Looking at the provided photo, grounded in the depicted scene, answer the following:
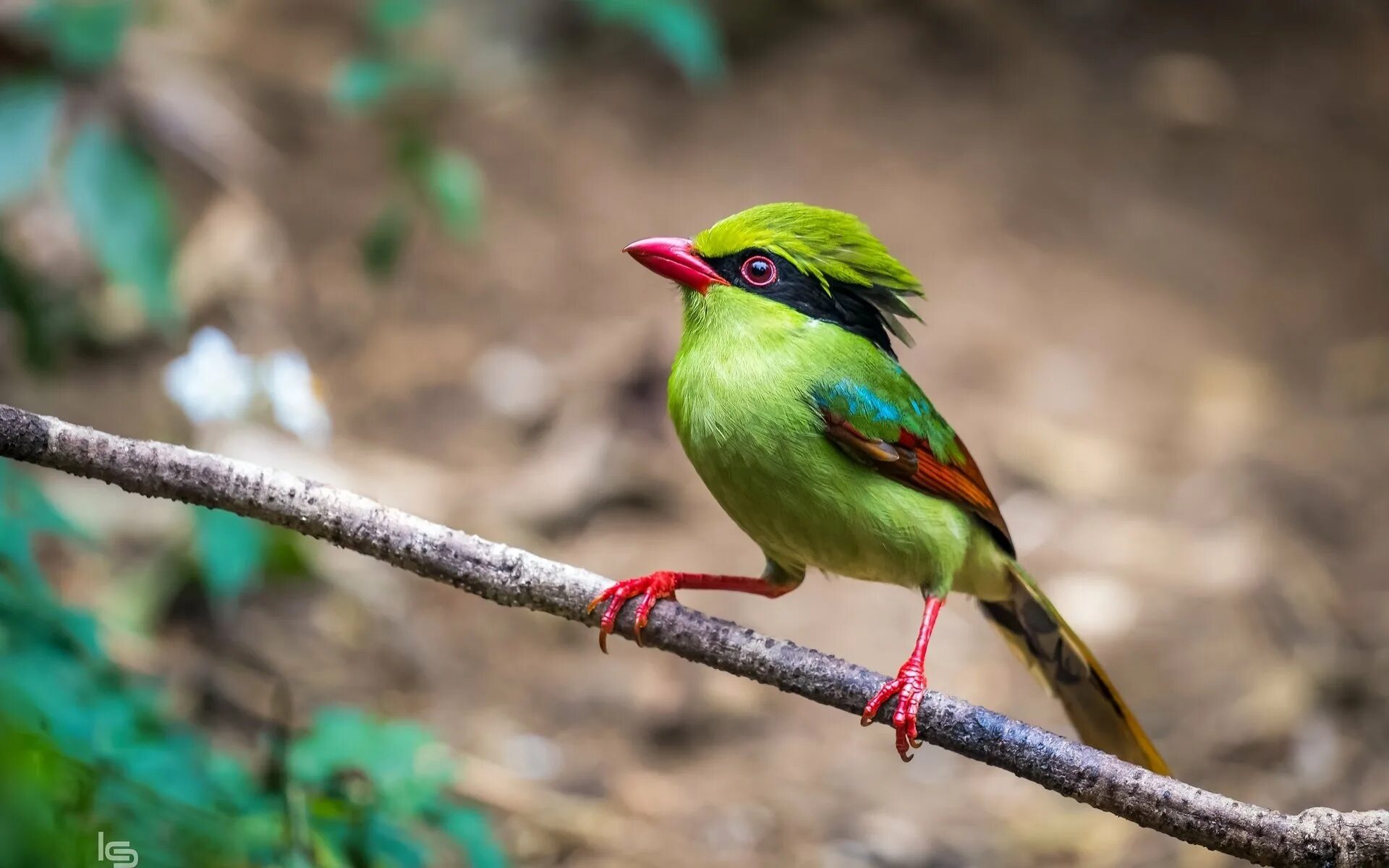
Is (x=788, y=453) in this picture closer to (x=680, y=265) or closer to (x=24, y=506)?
(x=680, y=265)

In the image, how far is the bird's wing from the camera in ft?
10.2

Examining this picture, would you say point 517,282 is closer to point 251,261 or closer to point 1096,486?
point 251,261

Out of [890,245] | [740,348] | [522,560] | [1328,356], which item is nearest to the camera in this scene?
[522,560]

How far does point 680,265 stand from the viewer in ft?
10.6

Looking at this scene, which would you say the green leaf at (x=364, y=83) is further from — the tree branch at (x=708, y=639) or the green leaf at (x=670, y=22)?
A: the tree branch at (x=708, y=639)

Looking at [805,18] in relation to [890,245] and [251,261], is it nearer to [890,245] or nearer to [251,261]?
[890,245]

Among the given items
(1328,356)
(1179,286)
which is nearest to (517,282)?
(1179,286)

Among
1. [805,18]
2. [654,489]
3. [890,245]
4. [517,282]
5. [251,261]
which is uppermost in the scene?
[805,18]

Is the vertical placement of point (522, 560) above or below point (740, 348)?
below

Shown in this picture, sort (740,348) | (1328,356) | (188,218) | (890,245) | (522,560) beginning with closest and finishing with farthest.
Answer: (522,560)
(740,348)
(188,218)
(1328,356)
(890,245)

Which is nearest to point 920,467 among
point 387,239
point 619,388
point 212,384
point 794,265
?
point 794,265

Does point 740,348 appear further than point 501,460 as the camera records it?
No

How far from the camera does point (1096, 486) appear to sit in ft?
24.2

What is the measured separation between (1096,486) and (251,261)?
4.94 meters
